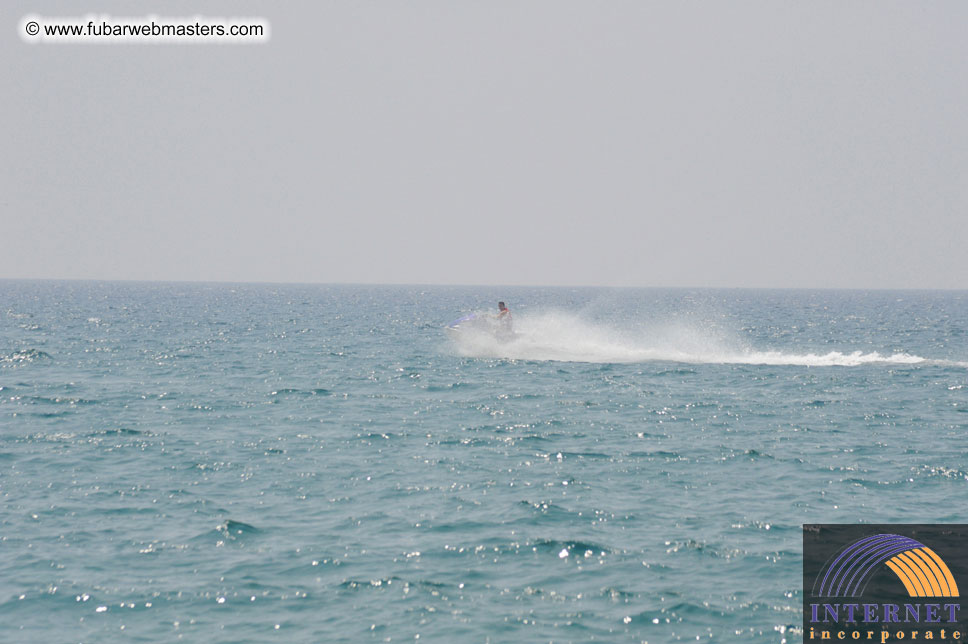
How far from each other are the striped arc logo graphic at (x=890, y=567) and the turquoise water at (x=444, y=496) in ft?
2.16

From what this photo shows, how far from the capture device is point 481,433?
1008 inches

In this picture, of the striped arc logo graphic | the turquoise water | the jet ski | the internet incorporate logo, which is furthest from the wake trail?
the striped arc logo graphic

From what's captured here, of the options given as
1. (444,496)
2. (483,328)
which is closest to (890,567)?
(444,496)

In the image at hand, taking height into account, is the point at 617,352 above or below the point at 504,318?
below

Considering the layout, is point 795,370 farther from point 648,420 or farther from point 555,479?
point 555,479

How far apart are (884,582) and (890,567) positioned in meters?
0.74

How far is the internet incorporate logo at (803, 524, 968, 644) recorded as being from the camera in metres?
12.0

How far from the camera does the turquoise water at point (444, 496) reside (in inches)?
485

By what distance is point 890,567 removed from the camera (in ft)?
46.2

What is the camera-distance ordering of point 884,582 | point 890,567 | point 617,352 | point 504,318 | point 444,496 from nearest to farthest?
point 884,582
point 890,567
point 444,496
point 504,318
point 617,352

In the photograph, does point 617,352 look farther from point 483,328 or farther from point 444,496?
point 444,496

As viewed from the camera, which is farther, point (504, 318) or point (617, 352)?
point (617, 352)

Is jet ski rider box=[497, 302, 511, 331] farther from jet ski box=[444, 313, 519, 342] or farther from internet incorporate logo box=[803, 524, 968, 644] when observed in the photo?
internet incorporate logo box=[803, 524, 968, 644]

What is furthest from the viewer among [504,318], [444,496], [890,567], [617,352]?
[617,352]
